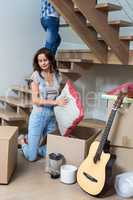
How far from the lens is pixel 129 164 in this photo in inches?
103

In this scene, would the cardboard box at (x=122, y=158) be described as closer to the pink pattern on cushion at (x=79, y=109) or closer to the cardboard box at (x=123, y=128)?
the cardboard box at (x=123, y=128)

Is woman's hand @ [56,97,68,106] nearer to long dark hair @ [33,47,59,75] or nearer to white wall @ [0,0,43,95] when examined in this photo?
long dark hair @ [33,47,59,75]

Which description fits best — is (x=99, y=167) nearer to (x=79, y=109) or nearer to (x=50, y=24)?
(x=79, y=109)

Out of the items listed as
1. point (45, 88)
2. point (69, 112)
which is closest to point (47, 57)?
point (45, 88)

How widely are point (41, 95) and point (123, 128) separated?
886mm

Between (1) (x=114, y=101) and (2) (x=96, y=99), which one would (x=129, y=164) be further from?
(2) (x=96, y=99)

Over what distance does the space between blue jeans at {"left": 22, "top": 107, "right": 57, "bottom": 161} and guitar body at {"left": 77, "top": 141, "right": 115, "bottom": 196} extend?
0.66m

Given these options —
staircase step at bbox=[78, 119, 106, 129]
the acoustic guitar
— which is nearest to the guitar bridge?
the acoustic guitar

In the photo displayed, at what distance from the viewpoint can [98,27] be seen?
312 centimetres

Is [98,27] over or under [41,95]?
over

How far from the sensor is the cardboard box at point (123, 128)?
8.40 ft

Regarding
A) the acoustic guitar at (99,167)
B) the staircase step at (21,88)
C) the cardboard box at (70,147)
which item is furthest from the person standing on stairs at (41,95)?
the staircase step at (21,88)

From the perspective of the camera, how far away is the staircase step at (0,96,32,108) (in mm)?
3769

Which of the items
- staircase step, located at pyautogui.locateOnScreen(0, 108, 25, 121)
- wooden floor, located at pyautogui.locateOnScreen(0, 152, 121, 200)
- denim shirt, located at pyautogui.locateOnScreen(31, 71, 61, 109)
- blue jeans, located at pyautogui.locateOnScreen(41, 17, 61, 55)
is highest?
blue jeans, located at pyautogui.locateOnScreen(41, 17, 61, 55)
